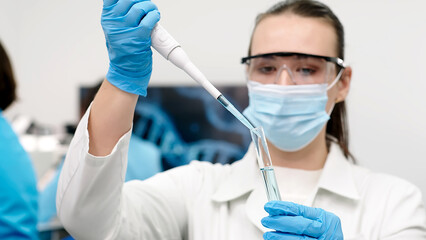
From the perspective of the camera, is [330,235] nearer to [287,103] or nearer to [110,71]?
[287,103]

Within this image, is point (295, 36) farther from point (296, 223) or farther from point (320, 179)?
point (296, 223)

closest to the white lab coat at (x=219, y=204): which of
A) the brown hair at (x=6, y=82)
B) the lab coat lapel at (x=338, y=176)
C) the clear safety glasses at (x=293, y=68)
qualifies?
the lab coat lapel at (x=338, y=176)

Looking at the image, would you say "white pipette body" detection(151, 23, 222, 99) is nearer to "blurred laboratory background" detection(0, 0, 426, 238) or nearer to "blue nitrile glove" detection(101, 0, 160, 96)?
"blue nitrile glove" detection(101, 0, 160, 96)

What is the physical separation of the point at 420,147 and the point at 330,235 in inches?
90.9

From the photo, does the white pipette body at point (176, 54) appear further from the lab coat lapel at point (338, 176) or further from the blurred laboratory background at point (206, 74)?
the blurred laboratory background at point (206, 74)

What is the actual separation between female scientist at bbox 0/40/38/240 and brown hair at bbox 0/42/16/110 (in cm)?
22

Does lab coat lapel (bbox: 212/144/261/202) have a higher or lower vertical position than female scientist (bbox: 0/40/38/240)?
higher

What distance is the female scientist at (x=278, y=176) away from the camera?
96cm

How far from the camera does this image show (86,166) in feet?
3.05

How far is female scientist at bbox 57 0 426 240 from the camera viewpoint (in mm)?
958

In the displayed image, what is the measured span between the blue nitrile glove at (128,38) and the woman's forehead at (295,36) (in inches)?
16.8

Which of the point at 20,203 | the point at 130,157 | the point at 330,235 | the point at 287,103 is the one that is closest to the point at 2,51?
the point at 20,203

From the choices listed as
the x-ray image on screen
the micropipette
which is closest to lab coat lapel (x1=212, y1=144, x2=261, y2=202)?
the micropipette

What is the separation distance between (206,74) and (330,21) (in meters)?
2.41
